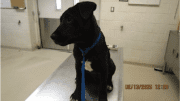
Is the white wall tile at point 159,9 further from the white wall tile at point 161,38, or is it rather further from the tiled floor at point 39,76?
the tiled floor at point 39,76

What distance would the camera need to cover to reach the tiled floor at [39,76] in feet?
6.27

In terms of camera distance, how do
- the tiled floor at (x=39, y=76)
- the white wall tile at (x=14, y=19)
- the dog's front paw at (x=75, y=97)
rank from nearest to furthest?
the dog's front paw at (x=75, y=97), the tiled floor at (x=39, y=76), the white wall tile at (x=14, y=19)

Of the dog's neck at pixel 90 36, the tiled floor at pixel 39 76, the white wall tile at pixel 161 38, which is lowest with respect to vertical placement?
the tiled floor at pixel 39 76

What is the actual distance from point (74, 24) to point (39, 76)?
188 centimetres

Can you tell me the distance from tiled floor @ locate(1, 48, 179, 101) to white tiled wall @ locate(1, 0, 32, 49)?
1.08ft

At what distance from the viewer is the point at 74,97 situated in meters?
0.98

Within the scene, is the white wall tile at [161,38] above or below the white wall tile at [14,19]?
below

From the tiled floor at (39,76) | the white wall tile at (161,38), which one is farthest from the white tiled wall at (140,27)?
the tiled floor at (39,76)

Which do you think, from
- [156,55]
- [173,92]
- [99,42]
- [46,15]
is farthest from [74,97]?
[46,15]

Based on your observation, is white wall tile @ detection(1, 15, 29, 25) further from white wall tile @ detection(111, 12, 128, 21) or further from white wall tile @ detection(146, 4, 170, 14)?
white wall tile @ detection(146, 4, 170, 14)

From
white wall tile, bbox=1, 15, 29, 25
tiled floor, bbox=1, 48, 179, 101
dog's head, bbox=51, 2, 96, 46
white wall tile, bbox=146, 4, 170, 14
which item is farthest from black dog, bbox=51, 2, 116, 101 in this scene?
white wall tile, bbox=1, 15, 29, 25

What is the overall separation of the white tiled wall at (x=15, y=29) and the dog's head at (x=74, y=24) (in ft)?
10.1

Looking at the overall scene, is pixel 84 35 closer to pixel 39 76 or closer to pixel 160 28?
pixel 39 76

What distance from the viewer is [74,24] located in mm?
771
